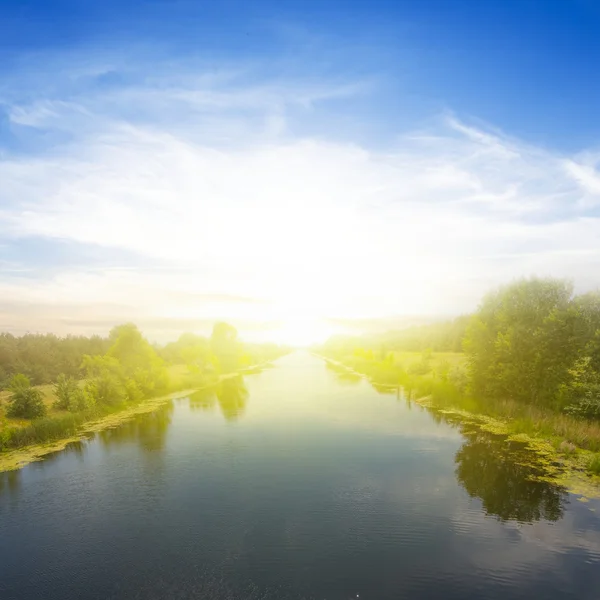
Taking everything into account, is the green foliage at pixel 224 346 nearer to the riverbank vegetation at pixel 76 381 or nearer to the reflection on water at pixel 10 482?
the riverbank vegetation at pixel 76 381

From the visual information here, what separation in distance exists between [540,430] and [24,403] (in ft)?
145

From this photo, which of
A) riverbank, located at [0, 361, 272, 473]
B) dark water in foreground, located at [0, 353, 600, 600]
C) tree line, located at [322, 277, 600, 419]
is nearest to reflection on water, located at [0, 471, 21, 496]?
dark water in foreground, located at [0, 353, 600, 600]

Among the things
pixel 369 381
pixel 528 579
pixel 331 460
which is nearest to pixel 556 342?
pixel 331 460

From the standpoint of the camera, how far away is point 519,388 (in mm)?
37188

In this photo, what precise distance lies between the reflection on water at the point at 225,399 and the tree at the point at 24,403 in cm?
1739

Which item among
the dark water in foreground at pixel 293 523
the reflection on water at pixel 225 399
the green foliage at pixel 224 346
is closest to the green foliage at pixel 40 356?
the reflection on water at pixel 225 399

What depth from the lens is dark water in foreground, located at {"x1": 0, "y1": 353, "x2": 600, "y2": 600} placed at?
48.7ft

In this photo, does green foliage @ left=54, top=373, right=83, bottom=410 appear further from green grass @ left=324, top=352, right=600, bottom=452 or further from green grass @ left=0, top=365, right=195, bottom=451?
green grass @ left=324, top=352, right=600, bottom=452

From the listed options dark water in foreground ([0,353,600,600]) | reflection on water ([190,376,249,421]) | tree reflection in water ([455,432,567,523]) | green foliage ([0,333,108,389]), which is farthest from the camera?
green foliage ([0,333,108,389])

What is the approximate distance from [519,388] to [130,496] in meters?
33.7

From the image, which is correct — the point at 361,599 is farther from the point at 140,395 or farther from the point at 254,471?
the point at 140,395

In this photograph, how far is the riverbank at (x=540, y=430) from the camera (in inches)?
942

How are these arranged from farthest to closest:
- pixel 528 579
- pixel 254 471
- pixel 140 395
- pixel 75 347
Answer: pixel 75 347 < pixel 140 395 < pixel 254 471 < pixel 528 579

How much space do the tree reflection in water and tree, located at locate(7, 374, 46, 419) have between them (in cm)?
3588
